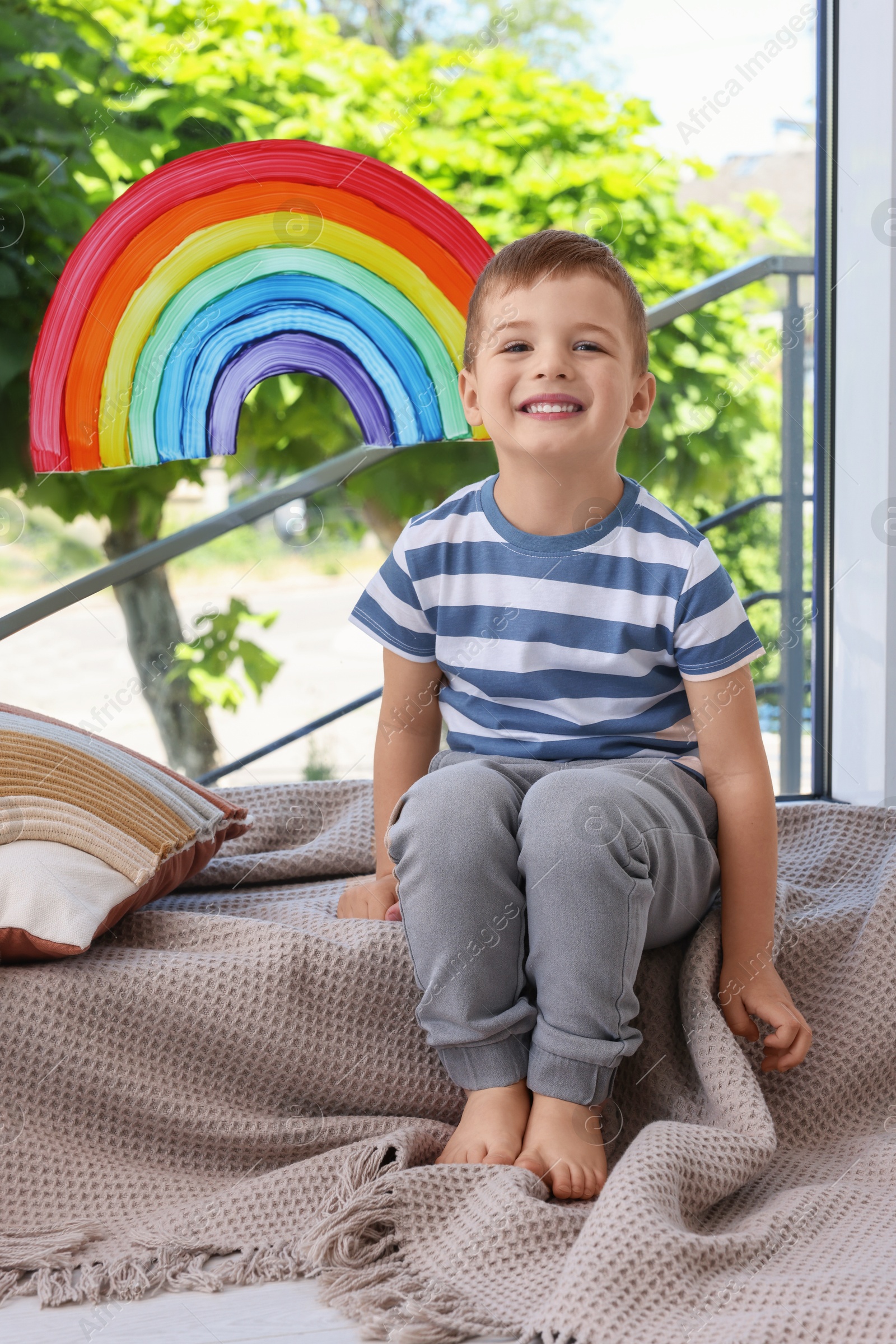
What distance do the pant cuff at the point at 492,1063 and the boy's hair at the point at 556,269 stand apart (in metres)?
0.56

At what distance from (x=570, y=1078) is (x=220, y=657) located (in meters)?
1.26

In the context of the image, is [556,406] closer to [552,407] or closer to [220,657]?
[552,407]

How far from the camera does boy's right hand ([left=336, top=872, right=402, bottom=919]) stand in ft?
3.01

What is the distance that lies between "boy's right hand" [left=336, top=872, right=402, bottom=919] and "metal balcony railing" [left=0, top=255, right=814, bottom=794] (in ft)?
2.22

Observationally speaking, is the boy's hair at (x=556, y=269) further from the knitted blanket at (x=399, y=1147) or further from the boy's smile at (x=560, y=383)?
the knitted blanket at (x=399, y=1147)

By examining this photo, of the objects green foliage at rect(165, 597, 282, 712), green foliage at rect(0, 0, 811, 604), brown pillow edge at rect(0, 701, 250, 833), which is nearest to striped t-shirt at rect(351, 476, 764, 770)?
brown pillow edge at rect(0, 701, 250, 833)

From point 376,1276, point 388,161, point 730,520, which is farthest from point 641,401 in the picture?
point 388,161

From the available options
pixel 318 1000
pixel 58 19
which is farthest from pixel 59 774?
pixel 58 19

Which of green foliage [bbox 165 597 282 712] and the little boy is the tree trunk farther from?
the little boy

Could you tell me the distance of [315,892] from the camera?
40.9 inches

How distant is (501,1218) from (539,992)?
0.15 m

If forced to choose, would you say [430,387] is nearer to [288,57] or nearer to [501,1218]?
[288,57]

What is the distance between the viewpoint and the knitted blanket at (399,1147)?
1.89 feet

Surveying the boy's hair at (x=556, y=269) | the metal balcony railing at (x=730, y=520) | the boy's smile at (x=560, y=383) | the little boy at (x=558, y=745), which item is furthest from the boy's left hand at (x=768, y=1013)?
the metal balcony railing at (x=730, y=520)
